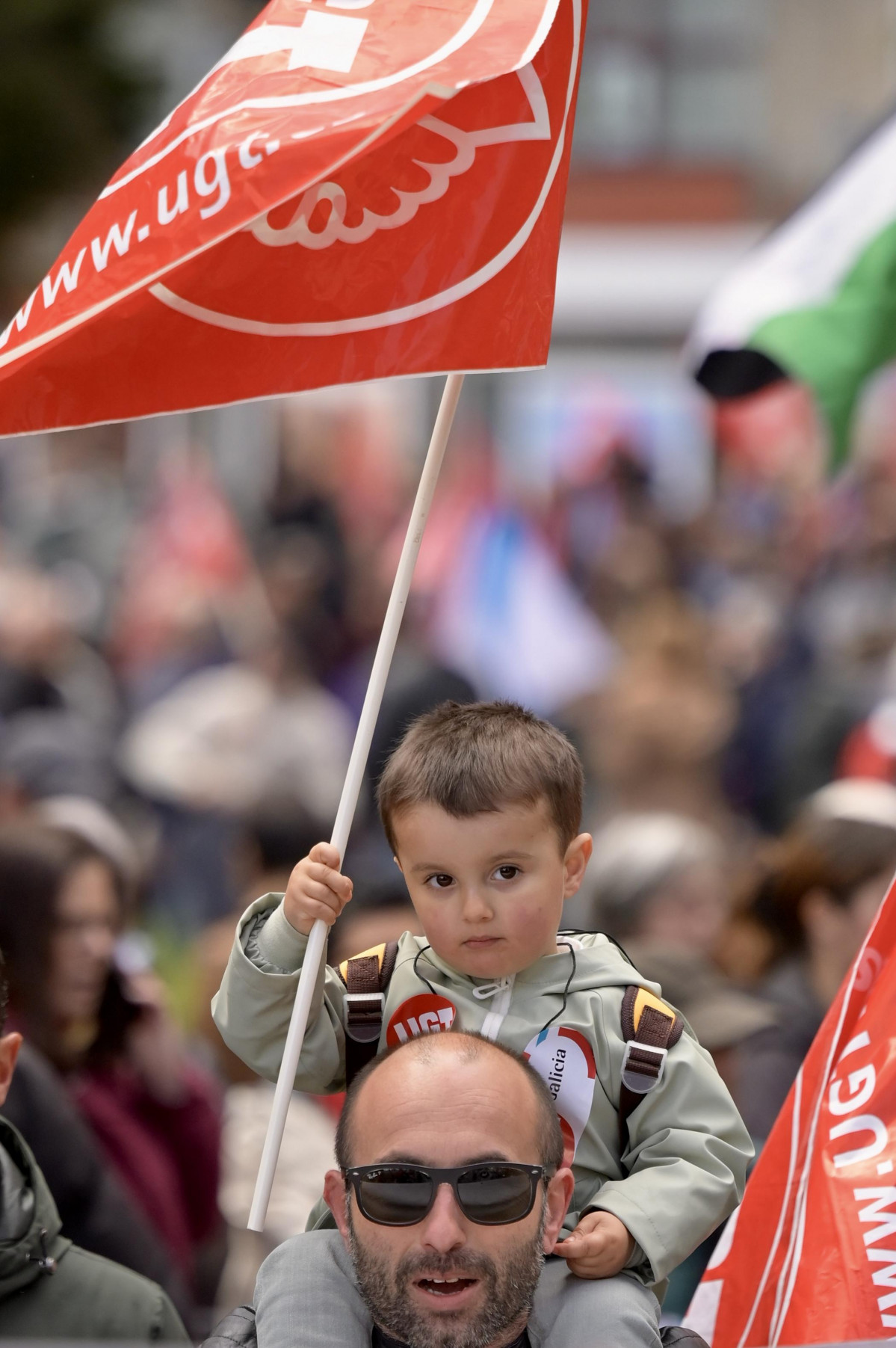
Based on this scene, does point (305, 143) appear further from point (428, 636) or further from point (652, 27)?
point (652, 27)

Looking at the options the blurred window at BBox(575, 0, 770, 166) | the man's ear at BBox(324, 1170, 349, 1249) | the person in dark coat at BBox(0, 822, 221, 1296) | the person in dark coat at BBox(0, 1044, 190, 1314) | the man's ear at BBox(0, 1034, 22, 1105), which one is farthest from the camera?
the blurred window at BBox(575, 0, 770, 166)

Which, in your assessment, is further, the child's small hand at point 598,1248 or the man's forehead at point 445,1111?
the child's small hand at point 598,1248

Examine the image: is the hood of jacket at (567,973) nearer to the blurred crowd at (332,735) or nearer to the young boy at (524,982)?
the young boy at (524,982)

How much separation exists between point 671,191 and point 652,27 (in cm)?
262

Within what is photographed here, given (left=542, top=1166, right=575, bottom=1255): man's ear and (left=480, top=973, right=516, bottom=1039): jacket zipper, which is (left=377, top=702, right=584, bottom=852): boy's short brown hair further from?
(left=542, top=1166, right=575, bottom=1255): man's ear

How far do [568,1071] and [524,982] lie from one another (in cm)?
15

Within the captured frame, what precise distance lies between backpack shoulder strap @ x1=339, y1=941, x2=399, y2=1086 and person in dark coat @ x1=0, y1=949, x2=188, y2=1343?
50 centimetres

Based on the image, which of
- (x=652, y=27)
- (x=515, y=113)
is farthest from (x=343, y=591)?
(x=652, y=27)

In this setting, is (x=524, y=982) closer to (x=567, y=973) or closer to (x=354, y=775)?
(x=567, y=973)

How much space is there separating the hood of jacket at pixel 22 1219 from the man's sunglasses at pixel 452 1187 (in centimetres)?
81

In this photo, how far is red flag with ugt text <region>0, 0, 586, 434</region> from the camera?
2.78 meters

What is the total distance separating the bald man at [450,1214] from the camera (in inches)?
90.4

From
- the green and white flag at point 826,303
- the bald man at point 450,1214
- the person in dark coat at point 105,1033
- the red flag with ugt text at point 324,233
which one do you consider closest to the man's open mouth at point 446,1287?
the bald man at point 450,1214

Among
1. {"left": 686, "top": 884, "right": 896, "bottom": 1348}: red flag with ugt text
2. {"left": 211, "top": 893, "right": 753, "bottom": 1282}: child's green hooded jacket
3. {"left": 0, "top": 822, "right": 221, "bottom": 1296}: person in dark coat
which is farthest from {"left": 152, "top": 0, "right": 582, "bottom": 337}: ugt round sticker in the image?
{"left": 0, "top": 822, "right": 221, "bottom": 1296}: person in dark coat
